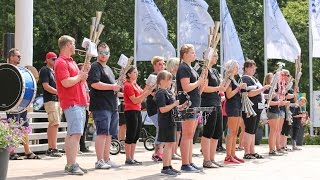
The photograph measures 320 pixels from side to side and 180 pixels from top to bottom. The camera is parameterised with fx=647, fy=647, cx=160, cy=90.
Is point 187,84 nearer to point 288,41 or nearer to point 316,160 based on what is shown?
point 316,160

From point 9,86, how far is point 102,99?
1540 millimetres

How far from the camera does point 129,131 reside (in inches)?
428

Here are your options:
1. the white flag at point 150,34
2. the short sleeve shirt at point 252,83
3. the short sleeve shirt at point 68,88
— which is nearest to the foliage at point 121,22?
the white flag at point 150,34

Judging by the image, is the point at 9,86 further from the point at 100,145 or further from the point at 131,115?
the point at 131,115

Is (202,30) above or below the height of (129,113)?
above

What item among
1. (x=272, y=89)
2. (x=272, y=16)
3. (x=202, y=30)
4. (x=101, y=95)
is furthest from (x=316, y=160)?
(x=272, y=16)

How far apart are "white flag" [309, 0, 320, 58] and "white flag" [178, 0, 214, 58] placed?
4.11 metres

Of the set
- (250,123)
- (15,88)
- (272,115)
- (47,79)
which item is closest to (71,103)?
(15,88)

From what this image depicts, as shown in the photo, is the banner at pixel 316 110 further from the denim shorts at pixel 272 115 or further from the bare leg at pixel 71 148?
the bare leg at pixel 71 148

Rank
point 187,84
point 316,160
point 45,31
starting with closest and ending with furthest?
point 187,84 → point 316,160 → point 45,31

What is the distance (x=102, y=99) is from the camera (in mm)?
9820

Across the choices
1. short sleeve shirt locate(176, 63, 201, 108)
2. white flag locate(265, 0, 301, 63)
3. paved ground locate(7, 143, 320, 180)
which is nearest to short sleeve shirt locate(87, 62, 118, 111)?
paved ground locate(7, 143, 320, 180)

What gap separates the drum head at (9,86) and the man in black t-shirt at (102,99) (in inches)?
45.5

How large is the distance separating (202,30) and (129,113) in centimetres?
1079
